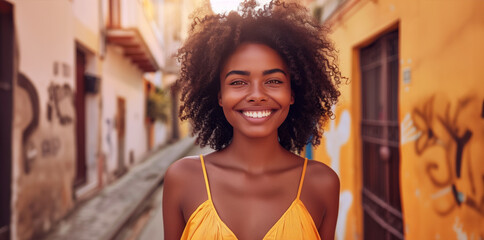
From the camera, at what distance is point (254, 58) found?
5.78ft

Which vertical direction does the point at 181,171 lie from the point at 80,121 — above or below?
below

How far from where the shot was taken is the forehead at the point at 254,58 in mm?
1747

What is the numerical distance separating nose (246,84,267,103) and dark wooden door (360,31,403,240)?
7.98 feet

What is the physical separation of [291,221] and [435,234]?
154 centimetres

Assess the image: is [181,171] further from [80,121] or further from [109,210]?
[80,121]

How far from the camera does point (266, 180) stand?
Result: 181 cm

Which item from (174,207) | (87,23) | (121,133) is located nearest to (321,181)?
(174,207)

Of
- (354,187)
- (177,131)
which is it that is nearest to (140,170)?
→ (354,187)

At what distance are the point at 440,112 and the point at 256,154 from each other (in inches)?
59.5

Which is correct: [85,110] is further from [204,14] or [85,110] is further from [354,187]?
[204,14]

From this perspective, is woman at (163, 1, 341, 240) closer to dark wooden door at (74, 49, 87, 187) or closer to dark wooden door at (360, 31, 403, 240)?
dark wooden door at (360, 31, 403, 240)

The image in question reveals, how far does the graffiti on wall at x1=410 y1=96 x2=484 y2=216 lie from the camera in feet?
7.25

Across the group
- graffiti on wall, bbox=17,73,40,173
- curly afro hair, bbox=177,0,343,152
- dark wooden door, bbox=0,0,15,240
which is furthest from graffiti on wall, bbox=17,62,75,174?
curly afro hair, bbox=177,0,343,152

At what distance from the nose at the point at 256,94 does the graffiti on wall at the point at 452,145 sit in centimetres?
131
